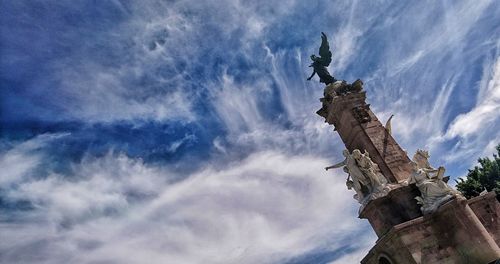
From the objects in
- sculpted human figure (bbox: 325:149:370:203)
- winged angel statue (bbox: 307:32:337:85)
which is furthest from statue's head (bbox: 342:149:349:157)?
winged angel statue (bbox: 307:32:337:85)

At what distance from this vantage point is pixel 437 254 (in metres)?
12.2

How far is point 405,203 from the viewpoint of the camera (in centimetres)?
1390

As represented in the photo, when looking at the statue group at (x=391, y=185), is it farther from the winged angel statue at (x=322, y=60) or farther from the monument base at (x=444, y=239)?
the winged angel statue at (x=322, y=60)

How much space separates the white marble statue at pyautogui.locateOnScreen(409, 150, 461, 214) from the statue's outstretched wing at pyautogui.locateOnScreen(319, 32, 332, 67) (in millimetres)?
9052

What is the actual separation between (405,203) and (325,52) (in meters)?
10.7

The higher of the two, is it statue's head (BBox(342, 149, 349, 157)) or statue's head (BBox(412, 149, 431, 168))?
statue's head (BBox(342, 149, 349, 157))

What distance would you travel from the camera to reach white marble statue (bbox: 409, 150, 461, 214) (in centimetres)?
1277

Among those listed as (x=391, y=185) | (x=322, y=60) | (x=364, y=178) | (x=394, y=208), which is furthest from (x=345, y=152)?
(x=322, y=60)

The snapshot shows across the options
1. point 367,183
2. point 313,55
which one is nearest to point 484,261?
point 367,183

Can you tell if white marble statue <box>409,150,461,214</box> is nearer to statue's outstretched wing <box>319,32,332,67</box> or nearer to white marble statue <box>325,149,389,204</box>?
white marble statue <box>325,149,389,204</box>

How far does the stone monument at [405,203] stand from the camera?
1206 centimetres

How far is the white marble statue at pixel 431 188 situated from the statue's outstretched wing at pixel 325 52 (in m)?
9.05

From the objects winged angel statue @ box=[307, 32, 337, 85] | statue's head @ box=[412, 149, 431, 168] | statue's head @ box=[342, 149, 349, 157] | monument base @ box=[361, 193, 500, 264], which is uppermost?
winged angel statue @ box=[307, 32, 337, 85]

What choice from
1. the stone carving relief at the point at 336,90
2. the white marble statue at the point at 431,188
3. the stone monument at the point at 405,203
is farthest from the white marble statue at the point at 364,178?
the stone carving relief at the point at 336,90
